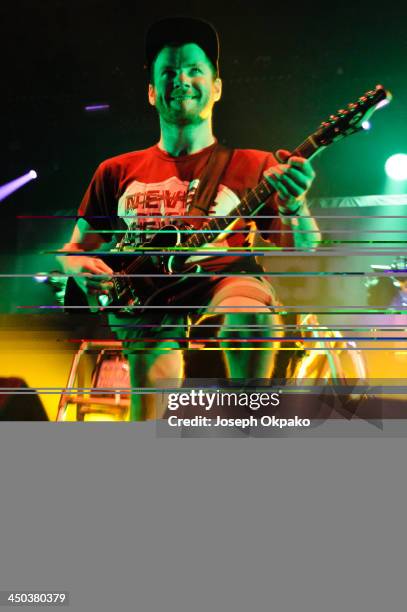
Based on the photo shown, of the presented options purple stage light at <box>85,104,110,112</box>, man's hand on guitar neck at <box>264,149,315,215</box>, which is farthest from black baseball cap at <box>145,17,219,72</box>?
man's hand on guitar neck at <box>264,149,315,215</box>

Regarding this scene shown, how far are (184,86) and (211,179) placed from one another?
381 millimetres

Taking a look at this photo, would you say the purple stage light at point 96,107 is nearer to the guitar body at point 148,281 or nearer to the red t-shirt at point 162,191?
the red t-shirt at point 162,191

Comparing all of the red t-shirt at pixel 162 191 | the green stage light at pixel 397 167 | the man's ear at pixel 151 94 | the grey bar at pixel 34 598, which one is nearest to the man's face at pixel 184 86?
→ the man's ear at pixel 151 94

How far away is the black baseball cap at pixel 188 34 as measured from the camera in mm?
2377

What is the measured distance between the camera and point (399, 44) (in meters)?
2.34

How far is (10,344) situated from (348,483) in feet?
4.64

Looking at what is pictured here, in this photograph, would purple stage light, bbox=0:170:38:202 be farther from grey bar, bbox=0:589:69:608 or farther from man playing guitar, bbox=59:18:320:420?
grey bar, bbox=0:589:69:608

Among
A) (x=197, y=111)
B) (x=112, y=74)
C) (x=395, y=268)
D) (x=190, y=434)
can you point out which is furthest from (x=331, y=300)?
(x=112, y=74)

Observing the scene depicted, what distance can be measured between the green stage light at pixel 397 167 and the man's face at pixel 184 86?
712mm

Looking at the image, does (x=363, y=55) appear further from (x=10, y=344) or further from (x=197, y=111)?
(x=10, y=344)

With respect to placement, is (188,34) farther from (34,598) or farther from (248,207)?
(34,598)

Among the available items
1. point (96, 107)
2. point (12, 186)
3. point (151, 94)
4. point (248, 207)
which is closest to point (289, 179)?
point (248, 207)

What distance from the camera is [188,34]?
2.38 meters

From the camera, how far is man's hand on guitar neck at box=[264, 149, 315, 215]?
235cm
